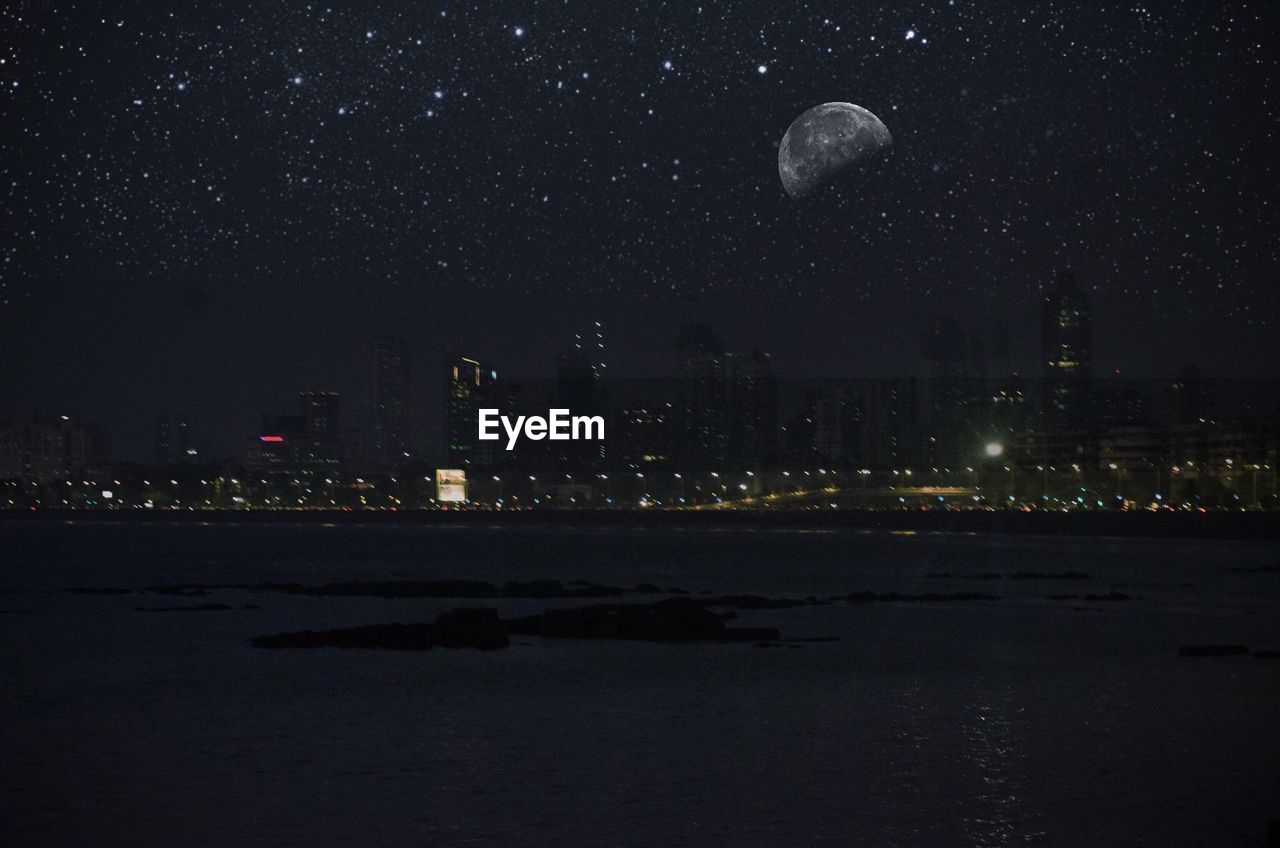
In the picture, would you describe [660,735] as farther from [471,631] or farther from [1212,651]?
[1212,651]

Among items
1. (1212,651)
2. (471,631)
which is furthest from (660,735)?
(1212,651)

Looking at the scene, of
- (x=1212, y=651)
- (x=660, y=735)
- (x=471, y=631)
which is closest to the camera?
(x=660, y=735)

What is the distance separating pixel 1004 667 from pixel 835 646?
16.0 ft

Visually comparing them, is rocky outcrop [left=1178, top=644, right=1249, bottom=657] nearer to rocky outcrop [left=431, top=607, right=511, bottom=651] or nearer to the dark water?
the dark water

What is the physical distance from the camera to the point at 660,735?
797 inches

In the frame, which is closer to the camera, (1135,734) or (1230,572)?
(1135,734)

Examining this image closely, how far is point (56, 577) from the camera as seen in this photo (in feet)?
233

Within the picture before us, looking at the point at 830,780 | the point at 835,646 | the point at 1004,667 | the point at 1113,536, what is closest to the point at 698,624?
the point at 835,646

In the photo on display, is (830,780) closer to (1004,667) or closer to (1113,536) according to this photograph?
(1004,667)

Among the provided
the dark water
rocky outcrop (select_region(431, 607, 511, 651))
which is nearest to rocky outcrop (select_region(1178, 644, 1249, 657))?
the dark water

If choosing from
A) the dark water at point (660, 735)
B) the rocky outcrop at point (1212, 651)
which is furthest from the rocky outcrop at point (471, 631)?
the rocky outcrop at point (1212, 651)

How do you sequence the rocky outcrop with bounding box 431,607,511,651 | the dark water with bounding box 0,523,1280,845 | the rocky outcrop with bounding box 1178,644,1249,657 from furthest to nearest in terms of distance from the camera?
the rocky outcrop with bounding box 431,607,511,651 < the rocky outcrop with bounding box 1178,644,1249,657 < the dark water with bounding box 0,523,1280,845

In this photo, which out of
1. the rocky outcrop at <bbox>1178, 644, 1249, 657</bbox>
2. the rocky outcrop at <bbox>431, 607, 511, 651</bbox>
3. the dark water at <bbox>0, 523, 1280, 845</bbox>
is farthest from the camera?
the rocky outcrop at <bbox>431, 607, 511, 651</bbox>

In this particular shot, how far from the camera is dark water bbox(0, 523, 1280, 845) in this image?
569 inches
